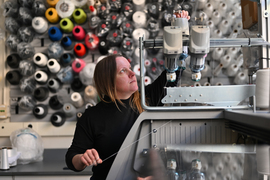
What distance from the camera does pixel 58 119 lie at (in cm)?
235

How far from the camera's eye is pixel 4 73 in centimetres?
252

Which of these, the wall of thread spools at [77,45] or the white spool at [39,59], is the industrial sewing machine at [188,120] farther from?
the white spool at [39,59]

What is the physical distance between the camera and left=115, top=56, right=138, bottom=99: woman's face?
125 cm

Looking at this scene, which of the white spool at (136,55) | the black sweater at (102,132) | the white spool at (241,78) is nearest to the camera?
the black sweater at (102,132)

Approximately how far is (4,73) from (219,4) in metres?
1.94

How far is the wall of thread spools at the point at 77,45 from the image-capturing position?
221cm

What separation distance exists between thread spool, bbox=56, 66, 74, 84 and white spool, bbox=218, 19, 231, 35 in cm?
128

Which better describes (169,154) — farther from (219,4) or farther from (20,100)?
(20,100)

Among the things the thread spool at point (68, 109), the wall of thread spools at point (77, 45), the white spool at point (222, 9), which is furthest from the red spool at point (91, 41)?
the white spool at point (222, 9)

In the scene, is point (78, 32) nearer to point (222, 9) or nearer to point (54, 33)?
point (54, 33)

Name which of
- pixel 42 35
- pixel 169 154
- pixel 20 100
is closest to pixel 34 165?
pixel 20 100

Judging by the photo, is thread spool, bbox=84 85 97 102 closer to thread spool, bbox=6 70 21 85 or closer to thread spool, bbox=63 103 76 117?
thread spool, bbox=63 103 76 117

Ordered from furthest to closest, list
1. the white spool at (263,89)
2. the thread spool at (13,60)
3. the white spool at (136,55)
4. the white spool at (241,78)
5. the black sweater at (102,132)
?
the thread spool at (13,60)
the white spool at (136,55)
the white spool at (241,78)
the black sweater at (102,132)
the white spool at (263,89)

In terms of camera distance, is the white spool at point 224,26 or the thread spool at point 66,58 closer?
the white spool at point 224,26
